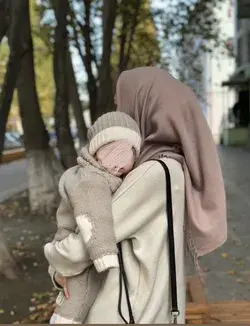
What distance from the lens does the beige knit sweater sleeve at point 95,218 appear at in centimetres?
193

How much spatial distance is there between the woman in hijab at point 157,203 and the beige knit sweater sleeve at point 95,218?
5cm

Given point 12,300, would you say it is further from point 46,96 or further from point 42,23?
point 46,96

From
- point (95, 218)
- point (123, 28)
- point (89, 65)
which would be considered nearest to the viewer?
point (95, 218)

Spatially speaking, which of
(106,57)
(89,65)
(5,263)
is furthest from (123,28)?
(5,263)

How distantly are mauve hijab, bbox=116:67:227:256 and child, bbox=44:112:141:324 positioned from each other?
0.27 ft

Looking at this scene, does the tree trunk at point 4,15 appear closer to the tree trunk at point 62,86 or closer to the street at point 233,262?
the street at point 233,262

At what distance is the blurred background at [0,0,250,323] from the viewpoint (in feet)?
20.0

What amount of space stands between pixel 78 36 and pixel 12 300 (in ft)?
35.8

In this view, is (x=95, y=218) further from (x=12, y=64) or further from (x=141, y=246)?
(x=12, y=64)

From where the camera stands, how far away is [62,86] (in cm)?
1059

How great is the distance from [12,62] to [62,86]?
4139mm

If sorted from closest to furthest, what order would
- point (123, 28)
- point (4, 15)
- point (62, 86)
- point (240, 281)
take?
point (240, 281) → point (4, 15) → point (62, 86) → point (123, 28)

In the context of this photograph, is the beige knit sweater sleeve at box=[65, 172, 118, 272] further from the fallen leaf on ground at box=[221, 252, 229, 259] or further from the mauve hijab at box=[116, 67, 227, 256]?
the fallen leaf on ground at box=[221, 252, 229, 259]

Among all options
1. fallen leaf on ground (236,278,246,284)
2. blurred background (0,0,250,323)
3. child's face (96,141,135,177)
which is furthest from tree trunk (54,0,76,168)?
child's face (96,141,135,177)
